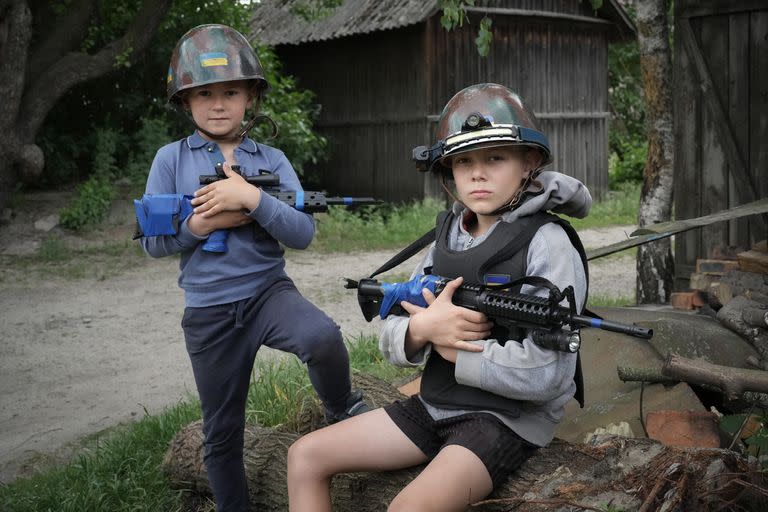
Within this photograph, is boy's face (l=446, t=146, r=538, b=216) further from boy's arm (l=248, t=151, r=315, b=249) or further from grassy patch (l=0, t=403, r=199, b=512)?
grassy patch (l=0, t=403, r=199, b=512)

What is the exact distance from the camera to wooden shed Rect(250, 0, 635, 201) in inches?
630

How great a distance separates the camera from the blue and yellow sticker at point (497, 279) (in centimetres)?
265

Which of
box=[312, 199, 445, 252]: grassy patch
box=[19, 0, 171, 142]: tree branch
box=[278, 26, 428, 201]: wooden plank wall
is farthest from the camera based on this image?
box=[278, 26, 428, 201]: wooden plank wall

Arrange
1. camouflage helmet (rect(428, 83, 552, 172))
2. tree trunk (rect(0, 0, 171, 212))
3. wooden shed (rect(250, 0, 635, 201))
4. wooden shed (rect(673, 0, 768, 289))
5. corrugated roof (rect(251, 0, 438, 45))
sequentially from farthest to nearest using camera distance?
wooden shed (rect(250, 0, 635, 201)), corrugated roof (rect(251, 0, 438, 45)), tree trunk (rect(0, 0, 171, 212)), wooden shed (rect(673, 0, 768, 289)), camouflage helmet (rect(428, 83, 552, 172))

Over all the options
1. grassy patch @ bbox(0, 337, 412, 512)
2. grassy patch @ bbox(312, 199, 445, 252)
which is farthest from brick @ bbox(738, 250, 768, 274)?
grassy patch @ bbox(312, 199, 445, 252)

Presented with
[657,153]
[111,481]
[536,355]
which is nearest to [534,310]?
[536,355]

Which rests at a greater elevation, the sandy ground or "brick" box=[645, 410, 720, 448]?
"brick" box=[645, 410, 720, 448]

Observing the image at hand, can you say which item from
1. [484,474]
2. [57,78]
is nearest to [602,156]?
[57,78]

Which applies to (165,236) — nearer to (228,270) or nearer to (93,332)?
(228,270)

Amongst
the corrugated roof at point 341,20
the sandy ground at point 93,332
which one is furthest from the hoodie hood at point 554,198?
the corrugated roof at point 341,20

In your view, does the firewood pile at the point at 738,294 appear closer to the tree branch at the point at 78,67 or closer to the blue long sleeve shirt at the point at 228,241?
the blue long sleeve shirt at the point at 228,241

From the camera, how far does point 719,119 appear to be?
627cm

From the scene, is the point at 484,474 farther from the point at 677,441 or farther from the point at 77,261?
the point at 77,261

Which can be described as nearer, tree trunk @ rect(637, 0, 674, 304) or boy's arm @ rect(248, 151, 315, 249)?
boy's arm @ rect(248, 151, 315, 249)
